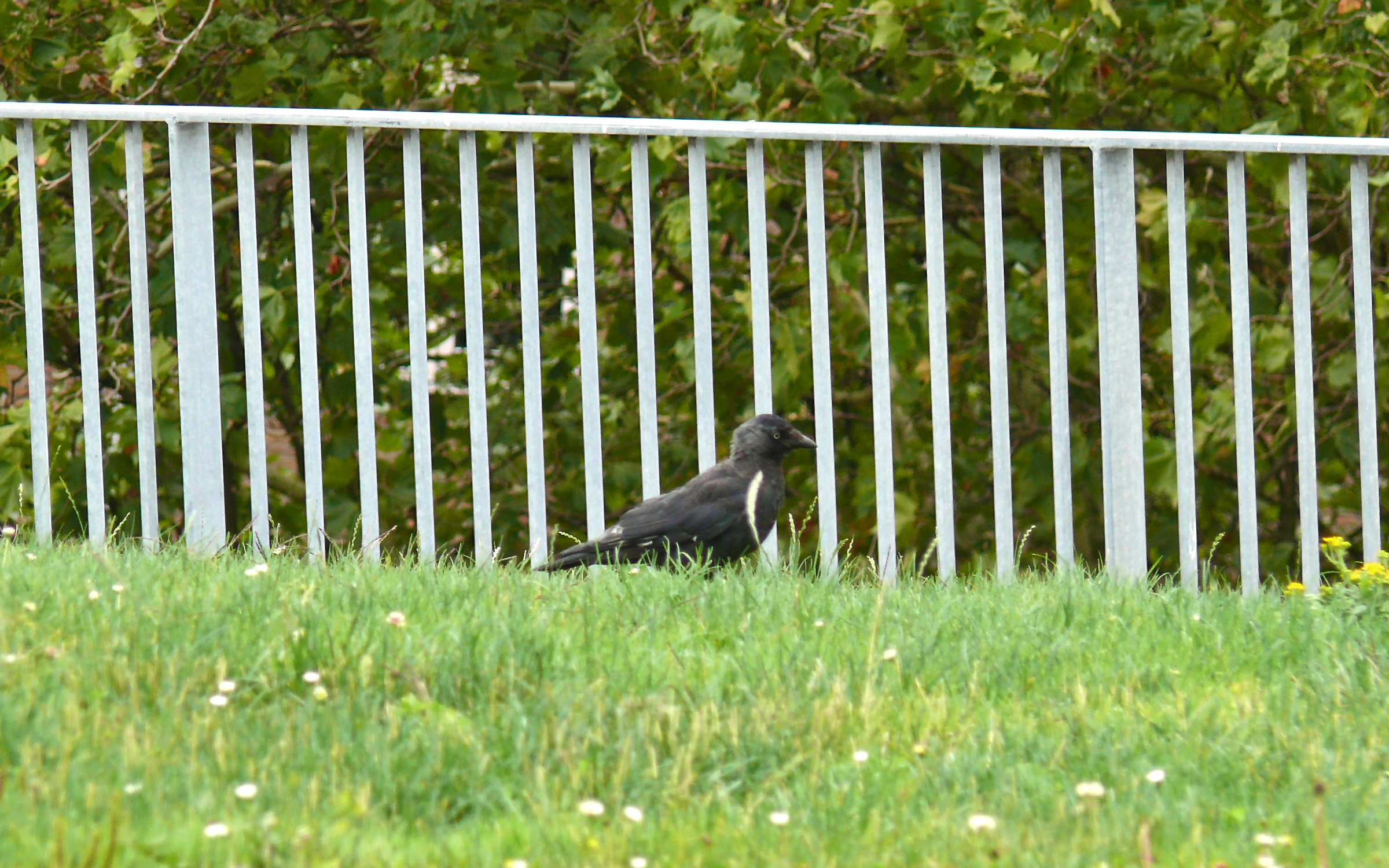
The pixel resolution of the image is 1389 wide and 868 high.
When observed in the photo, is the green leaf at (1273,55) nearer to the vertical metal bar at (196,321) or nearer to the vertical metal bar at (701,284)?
the vertical metal bar at (701,284)

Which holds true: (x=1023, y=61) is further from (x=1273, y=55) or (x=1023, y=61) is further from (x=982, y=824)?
(x=982, y=824)

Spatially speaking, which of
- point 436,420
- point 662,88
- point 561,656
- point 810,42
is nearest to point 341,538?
point 436,420

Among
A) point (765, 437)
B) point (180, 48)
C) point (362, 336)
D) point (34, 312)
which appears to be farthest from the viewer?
point (180, 48)

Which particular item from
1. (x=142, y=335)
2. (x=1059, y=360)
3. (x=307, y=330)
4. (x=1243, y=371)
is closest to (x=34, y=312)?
(x=142, y=335)

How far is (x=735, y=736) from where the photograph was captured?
3047 millimetres

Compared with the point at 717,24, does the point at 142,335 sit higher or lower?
lower

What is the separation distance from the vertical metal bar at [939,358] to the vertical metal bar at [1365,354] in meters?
1.17

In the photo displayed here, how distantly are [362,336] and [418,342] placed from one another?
16cm

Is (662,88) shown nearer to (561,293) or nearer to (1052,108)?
(561,293)

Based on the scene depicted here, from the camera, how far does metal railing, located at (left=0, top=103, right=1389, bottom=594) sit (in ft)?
15.2

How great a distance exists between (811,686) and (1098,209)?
2071 mm

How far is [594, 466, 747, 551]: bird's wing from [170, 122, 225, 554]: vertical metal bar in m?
1.10

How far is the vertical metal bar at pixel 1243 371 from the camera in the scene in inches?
190

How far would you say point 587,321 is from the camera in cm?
477
